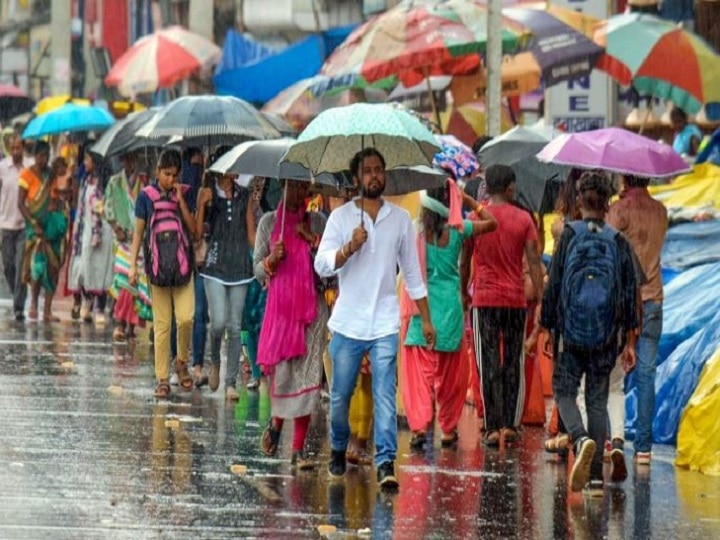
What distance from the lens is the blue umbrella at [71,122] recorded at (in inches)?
961

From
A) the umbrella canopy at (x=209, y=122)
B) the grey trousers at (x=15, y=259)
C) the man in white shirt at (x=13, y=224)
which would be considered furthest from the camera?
the man in white shirt at (x=13, y=224)

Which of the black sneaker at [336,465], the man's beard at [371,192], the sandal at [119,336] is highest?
the man's beard at [371,192]

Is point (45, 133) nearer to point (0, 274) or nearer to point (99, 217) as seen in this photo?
point (99, 217)

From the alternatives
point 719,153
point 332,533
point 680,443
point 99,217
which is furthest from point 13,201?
point 332,533

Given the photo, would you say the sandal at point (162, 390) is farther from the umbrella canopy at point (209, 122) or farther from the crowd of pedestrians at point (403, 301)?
the umbrella canopy at point (209, 122)

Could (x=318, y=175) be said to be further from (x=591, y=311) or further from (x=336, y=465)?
(x=591, y=311)

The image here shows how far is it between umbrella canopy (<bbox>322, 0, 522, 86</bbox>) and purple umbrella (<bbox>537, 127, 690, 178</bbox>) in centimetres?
602

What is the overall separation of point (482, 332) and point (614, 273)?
222cm

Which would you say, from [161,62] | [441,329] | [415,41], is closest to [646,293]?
[441,329]

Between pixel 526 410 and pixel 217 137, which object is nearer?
pixel 526 410

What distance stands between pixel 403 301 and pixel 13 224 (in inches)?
378

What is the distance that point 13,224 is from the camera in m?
22.5

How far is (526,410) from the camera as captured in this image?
14.7 meters

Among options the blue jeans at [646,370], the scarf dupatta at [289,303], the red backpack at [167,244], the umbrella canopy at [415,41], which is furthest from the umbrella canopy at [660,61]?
the scarf dupatta at [289,303]
